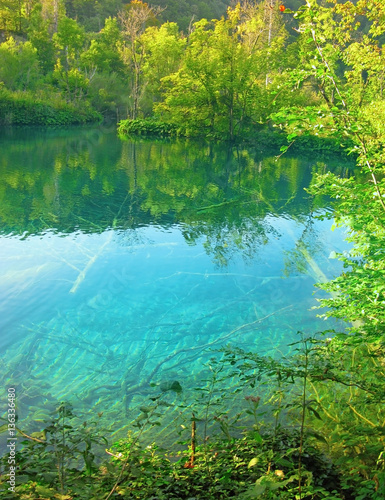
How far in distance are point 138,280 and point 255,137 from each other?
24.8m

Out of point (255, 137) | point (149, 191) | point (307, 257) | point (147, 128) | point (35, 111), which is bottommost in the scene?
point (147, 128)

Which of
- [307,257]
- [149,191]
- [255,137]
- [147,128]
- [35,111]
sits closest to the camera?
[307,257]

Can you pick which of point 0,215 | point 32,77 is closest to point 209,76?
point 32,77

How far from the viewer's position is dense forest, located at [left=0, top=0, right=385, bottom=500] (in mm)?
2225

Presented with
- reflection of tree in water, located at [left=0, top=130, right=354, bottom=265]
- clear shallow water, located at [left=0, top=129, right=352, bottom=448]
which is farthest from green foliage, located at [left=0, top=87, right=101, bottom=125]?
clear shallow water, located at [left=0, top=129, right=352, bottom=448]

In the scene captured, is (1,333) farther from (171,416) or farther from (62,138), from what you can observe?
(62,138)

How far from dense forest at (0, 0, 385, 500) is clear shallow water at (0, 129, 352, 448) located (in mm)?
529

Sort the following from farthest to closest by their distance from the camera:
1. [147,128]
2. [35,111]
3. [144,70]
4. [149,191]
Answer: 1. [144,70]
2. [35,111]
3. [147,128]
4. [149,191]

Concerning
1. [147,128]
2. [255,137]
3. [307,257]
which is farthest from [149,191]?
[147,128]

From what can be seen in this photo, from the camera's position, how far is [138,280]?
283 inches

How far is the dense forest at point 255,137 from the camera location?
2.22m

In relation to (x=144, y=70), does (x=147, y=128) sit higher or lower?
lower

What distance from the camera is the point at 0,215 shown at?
33.1ft

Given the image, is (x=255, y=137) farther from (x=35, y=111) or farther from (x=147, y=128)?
(x=35, y=111)
